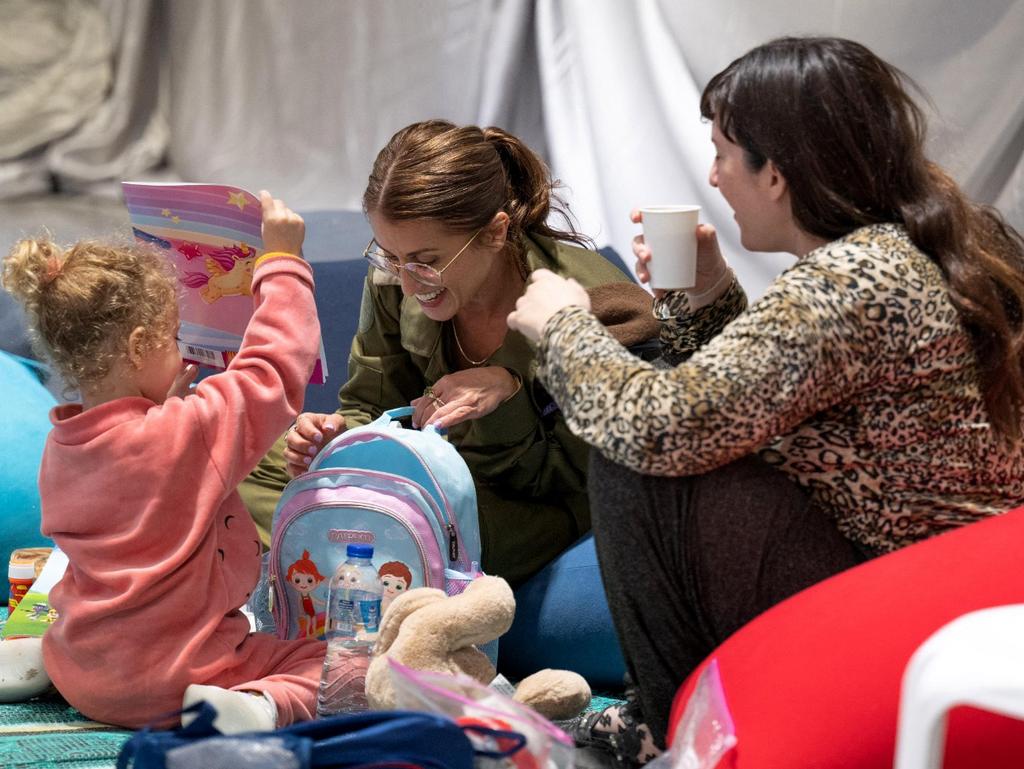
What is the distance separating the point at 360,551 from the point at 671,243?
1.93 ft

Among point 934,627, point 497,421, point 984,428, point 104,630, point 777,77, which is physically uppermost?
point 777,77

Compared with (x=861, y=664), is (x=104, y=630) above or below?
below

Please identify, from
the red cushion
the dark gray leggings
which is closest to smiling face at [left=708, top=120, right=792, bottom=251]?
the dark gray leggings

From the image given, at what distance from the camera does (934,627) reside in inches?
46.1

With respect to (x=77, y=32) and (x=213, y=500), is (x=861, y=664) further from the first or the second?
(x=77, y=32)

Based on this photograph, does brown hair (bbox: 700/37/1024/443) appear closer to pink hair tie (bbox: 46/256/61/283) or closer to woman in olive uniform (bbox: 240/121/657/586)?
woman in olive uniform (bbox: 240/121/657/586)

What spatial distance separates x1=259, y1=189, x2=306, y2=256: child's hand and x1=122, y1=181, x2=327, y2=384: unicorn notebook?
0.03 m

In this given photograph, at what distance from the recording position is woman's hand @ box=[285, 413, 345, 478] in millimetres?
1862

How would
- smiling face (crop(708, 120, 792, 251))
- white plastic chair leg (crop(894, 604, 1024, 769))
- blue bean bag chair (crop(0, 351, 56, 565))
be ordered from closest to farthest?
1. white plastic chair leg (crop(894, 604, 1024, 769))
2. smiling face (crop(708, 120, 792, 251))
3. blue bean bag chair (crop(0, 351, 56, 565))

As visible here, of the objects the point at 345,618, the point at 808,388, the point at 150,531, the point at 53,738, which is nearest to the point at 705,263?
the point at 808,388

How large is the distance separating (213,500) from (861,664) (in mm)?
823

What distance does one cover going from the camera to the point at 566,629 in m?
1.82

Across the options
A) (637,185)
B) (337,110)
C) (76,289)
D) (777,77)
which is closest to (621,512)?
(777,77)

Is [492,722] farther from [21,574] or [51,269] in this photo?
[21,574]
